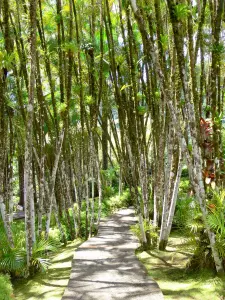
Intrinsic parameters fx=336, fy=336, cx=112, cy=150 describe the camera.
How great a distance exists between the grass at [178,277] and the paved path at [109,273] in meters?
0.15

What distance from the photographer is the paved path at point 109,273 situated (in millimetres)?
4273

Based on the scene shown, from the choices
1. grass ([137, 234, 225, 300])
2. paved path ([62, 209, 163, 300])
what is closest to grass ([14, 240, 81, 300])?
paved path ([62, 209, 163, 300])

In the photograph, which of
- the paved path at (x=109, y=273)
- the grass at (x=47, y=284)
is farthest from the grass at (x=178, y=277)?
the grass at (x=47, y=284)

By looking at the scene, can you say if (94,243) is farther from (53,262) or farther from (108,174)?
(108,174)

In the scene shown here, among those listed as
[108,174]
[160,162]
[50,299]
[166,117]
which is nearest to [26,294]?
[50,299]

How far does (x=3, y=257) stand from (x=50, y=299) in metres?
1.34

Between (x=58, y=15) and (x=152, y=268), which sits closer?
(x=152, y=268)

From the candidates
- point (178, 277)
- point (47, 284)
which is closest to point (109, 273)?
point (47, 284)

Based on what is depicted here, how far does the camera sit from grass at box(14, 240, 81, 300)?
452 cm

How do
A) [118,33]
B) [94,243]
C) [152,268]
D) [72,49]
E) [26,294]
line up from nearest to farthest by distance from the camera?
1. [26,294]
2. [152,268]
3. [72,49]
4. [94,243]
5. [118,33]

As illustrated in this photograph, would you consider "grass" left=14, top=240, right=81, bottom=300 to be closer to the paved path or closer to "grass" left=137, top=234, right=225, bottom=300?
the paved path

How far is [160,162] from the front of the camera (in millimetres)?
6680

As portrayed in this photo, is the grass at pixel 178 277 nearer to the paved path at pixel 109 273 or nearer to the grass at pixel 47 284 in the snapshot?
the paved path at pixel 109 273

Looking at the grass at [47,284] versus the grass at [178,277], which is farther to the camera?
the grass at [47,284]
